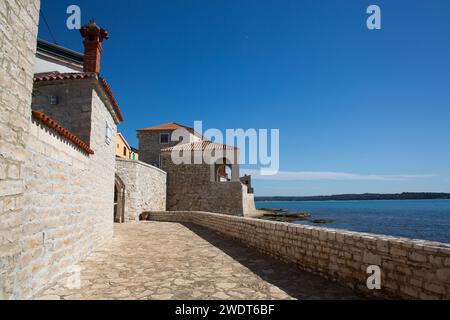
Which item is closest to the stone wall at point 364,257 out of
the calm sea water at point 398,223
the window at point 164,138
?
the calm sea water at point 398,223

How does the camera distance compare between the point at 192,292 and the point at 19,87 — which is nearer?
the point at 19,87

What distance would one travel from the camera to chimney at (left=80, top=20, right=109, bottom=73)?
8961 mm

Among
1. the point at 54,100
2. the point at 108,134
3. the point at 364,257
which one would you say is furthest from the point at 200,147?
the point at 364,257

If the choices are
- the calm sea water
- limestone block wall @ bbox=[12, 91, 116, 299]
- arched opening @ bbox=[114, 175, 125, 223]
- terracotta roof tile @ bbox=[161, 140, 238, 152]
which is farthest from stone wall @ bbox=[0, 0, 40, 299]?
the calm sea water

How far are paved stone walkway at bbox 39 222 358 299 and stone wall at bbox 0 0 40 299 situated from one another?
1282mm

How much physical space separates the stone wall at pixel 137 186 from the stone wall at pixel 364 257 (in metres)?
12.3

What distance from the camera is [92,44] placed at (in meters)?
9.08

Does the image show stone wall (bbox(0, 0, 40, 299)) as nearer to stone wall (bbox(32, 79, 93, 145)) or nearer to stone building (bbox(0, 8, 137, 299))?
stone building (bbox(0, 8, 137, 299))

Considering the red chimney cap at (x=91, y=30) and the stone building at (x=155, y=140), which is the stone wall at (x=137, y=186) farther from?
the stone building at (x=155, y=140)

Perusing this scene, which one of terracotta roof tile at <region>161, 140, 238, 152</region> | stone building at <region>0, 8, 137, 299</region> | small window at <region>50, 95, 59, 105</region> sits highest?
terracotta roof tile at <region>161, 140, 238, 152</region>

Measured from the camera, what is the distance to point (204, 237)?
11.1 meters
